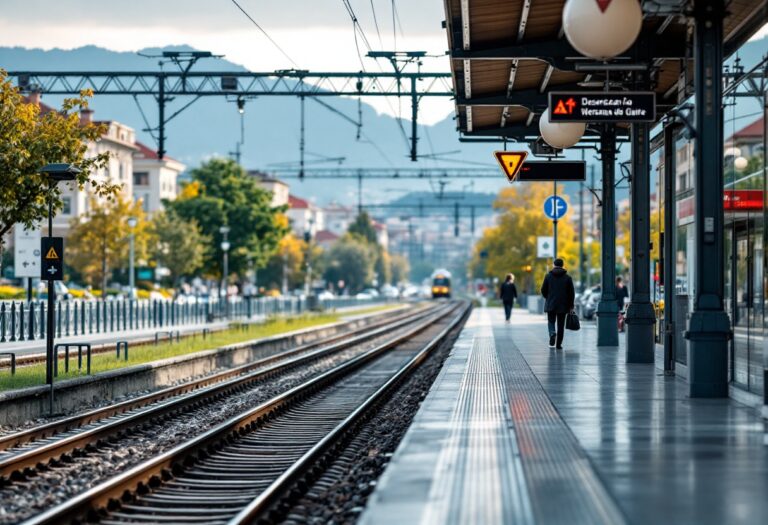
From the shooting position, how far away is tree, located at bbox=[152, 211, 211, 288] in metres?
84.7

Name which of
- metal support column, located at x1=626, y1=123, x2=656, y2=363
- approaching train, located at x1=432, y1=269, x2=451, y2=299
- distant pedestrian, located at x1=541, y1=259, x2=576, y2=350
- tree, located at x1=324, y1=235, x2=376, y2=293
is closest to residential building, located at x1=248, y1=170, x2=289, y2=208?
tree, located at x1=324, y1=235, x2=376, y2=293

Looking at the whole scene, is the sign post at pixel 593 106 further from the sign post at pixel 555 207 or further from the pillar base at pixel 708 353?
the sign post at pixel 555 207

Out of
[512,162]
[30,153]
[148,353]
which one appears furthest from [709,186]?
[148,353]

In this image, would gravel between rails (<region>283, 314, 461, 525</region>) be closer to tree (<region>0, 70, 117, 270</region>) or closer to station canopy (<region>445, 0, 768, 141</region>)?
station canopy (<region>445, 0, 768, 141</region>)

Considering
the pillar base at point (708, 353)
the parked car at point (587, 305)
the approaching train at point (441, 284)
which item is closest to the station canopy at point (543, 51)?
the pillar base at point (708, 353)

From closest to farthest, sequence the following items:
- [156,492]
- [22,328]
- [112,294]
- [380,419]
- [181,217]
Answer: [156,492] < [380,419] < [22,328] < [112,294] < [181,217]

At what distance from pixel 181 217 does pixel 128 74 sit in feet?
170

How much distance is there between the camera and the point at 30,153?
22.7 metres

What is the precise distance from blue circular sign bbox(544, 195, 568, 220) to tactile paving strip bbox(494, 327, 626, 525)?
22101 millimetres

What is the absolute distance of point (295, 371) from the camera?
32.9 meters

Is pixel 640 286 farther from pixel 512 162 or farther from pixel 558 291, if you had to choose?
pixel 512 162

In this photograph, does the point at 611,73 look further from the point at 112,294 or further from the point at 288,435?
the point at 112,294

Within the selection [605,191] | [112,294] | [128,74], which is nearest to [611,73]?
[605,191]

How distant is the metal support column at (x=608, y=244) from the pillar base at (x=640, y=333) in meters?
4.20
